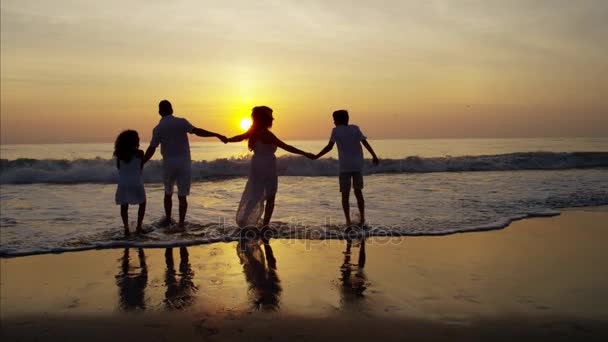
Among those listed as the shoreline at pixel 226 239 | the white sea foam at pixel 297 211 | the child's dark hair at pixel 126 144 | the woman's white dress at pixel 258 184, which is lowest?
the shoreline at pixel 226 239

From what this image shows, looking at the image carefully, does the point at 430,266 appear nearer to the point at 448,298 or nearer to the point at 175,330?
the point at 448,298

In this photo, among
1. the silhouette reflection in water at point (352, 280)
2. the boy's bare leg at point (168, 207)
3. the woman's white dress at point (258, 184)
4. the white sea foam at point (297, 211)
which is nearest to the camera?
the silhouette reflection in water at point (352, 280)

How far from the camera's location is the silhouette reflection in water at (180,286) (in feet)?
14.6

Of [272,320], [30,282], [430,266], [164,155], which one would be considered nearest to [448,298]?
[430,266]

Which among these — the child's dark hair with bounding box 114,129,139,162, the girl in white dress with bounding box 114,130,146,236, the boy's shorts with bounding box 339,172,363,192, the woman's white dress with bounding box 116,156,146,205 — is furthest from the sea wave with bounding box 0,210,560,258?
the child's dark hair with bounding box 114,129,139,162

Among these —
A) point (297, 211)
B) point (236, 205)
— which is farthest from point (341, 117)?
point (236, 205)

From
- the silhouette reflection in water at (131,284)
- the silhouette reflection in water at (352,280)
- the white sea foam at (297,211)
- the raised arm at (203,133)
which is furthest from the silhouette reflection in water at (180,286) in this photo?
the raised arm at (203,133)

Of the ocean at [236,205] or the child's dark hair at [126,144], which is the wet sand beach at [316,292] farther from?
the child's dark hair at [126,144]

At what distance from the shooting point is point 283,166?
20.0 m

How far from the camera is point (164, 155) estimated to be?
27.6 ft

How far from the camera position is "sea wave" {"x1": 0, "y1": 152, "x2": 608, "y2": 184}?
20.0 metres

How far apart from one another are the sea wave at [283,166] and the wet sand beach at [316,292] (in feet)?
45.8

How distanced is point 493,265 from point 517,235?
228cm

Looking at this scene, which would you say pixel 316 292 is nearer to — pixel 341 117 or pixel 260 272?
pixel 260 272
